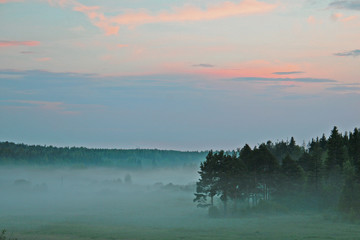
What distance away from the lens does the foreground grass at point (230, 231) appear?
67062mm

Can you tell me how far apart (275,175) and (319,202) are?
1053 centimetres

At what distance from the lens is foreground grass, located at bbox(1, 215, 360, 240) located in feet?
220

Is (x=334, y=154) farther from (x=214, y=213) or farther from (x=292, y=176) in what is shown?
(x=214, y=213)

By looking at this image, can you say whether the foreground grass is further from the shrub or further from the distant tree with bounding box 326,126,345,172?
the distant tree with bounding box 326,126,345,172

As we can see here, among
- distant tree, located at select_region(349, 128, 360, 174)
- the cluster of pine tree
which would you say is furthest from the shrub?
distant tree, located at select_region(349, 128, 360, 174)

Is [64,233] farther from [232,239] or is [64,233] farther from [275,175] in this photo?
[275,175]

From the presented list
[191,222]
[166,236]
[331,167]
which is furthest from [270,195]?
[166,236]

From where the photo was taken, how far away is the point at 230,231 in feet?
242

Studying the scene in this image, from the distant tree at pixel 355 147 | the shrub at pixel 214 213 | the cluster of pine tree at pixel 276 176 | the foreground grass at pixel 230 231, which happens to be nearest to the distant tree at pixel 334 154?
the cluster of pine tree at pixel 276 176

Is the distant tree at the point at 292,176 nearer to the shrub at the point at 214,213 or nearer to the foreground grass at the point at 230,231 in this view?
the shrub at the point at 214,213

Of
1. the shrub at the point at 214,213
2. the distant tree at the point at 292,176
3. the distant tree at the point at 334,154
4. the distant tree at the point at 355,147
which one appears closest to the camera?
the shrub at the point at 214,213

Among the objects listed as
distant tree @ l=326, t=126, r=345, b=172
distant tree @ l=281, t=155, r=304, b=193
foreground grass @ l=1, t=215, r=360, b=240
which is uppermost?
distant tree @ l=326, t=126, r=345, b=172

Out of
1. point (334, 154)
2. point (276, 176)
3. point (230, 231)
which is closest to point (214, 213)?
point (276, 176)

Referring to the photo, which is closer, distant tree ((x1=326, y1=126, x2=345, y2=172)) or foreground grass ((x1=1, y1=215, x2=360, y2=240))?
foreground grass ((x1=1, y1=215, x2=360, y2=240))
